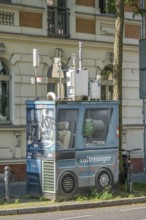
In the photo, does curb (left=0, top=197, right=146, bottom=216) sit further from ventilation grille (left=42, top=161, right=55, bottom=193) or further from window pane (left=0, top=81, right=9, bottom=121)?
window pane (left=0, top=81, right=9, bottom=121)

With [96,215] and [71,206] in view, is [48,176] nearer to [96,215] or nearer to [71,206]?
[71,206]

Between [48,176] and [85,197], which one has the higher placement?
[48,176]

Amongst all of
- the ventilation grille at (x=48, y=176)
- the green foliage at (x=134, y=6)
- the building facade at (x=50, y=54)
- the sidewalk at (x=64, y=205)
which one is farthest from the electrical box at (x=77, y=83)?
the building facade at (x=50, y=54)

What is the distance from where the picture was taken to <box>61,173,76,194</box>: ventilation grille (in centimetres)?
1594

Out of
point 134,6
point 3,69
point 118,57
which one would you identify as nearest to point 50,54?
point 3,69

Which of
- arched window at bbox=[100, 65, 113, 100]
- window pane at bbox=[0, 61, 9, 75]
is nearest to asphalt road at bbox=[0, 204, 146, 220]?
window pane at bbox=[0, 61, 9, 75]

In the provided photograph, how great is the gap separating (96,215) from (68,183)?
2.10 m

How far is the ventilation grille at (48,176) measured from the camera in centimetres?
1586

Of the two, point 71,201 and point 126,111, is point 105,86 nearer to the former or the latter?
point 126,111

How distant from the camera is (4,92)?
21594 mm

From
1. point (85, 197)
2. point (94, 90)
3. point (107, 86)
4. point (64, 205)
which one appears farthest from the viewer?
point (107, 86)

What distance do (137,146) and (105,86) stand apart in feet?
9.15

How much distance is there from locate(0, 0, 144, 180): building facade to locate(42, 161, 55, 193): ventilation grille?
5072 mm

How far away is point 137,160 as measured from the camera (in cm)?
2517
